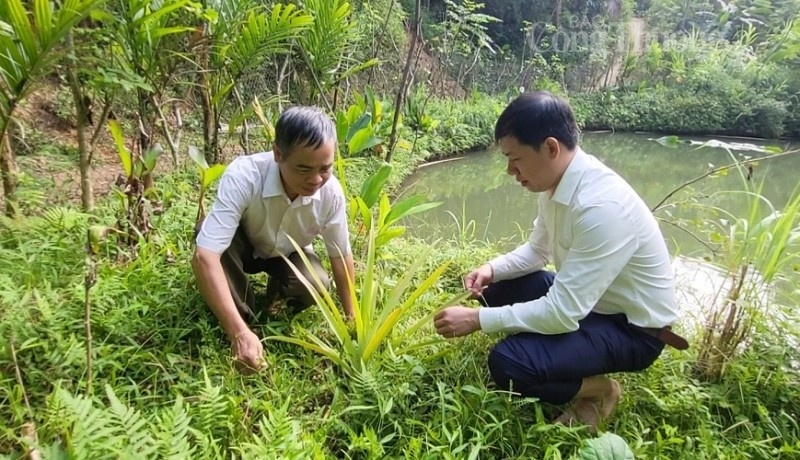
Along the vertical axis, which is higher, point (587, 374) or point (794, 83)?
point (587, 374)

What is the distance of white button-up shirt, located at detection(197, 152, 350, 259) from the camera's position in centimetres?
137

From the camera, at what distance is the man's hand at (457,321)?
1311mm

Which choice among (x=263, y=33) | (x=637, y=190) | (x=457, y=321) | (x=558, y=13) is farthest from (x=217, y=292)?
(x=558, y=13)

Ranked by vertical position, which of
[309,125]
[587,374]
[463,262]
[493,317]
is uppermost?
[309,125]

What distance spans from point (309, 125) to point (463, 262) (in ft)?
4.04

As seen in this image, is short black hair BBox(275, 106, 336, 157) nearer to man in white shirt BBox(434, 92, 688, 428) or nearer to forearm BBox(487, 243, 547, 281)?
man in white shirt BBox(434, 92, 688, 428)

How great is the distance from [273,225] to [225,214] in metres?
0.19

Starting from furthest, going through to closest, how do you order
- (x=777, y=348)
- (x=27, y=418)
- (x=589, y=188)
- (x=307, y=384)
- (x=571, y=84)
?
(x=571, y=84) < (x=777, y=348) < (x=307, y=384) < (x=589, y=188) < (x=27, y=418)

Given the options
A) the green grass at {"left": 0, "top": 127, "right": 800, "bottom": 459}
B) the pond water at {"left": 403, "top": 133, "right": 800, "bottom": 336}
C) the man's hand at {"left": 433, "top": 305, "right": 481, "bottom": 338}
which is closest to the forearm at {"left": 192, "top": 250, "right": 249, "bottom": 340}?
the green grass at {"left": 0, "top": 127, "right": 800, "bottom": 459}

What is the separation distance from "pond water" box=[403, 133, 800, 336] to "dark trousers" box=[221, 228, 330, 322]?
4.11ft

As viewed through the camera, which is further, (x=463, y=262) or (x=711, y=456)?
(x=463, y=262)

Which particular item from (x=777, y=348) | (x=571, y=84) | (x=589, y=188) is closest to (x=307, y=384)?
(x=589, y=188)

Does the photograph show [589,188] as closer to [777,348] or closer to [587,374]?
[587,374]

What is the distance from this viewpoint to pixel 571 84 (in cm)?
1045
